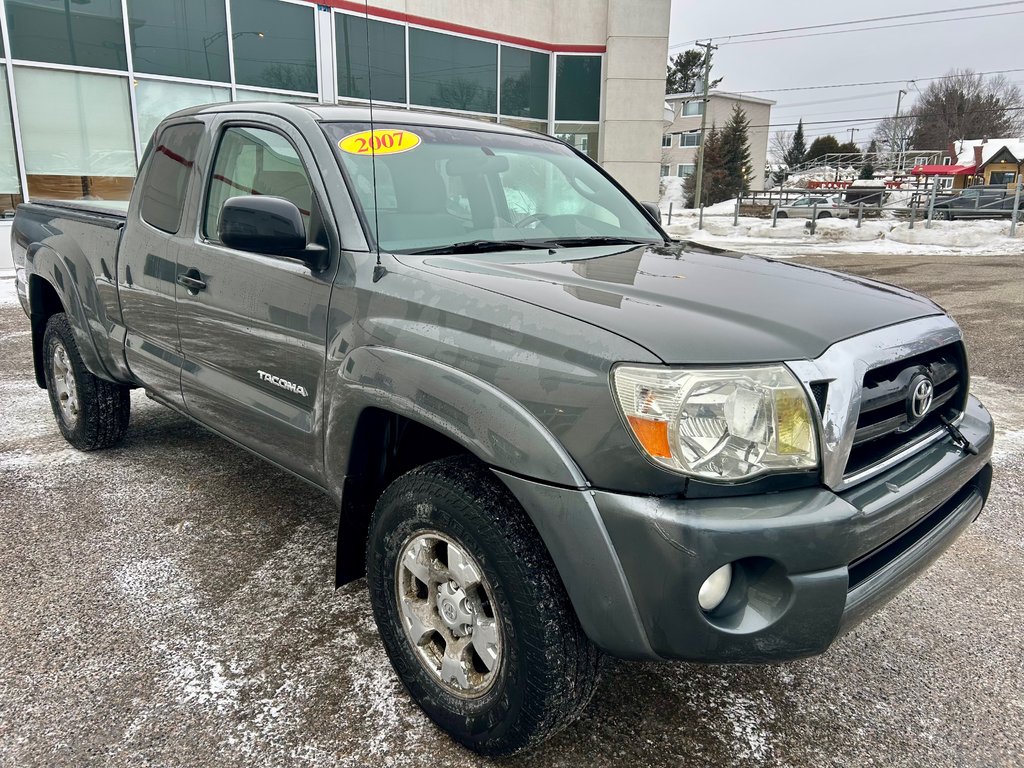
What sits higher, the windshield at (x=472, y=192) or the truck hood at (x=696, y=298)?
the windshield at (x=472, y=192)

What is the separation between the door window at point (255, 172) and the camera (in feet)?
8.95

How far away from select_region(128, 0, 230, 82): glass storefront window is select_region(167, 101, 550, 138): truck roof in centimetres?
1136

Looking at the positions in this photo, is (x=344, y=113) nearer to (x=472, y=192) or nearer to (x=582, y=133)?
(x=472, y=192)

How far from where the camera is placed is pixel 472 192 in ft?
9.37

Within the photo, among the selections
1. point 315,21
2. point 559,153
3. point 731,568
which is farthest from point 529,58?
point 731,568

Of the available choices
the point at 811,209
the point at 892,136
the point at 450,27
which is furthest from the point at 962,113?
the point at 450,27

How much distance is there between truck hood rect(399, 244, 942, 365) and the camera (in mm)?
1735

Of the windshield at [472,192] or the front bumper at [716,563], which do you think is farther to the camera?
the windshield at [472,192]

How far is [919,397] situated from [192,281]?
257 cm

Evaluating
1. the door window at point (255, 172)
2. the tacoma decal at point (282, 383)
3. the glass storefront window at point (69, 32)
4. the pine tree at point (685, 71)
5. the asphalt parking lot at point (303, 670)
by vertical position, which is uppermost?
the pine tree at point (685, 71)

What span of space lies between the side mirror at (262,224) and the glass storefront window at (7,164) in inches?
469

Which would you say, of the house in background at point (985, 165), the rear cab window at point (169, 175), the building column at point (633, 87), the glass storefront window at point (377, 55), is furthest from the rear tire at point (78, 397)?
the house in background at point (985, 165)

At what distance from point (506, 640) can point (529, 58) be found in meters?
18.5

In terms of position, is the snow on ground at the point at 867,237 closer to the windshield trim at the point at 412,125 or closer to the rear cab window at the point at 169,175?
the windshield trim at the point at 412,125
